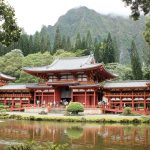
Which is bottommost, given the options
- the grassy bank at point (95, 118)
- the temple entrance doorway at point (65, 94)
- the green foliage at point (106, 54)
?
the grassy bank at point (95, 118)

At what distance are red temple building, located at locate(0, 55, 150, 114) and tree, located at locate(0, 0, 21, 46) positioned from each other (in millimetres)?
31556

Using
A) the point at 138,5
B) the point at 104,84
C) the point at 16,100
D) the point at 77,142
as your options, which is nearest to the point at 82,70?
the point at 104,84

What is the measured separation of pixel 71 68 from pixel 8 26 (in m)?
38.1

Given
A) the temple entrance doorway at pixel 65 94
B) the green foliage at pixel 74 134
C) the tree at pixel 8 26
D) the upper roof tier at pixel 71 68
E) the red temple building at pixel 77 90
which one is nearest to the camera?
the tree at pixel 8 26

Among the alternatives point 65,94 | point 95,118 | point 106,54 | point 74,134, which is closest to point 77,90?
point 65,94

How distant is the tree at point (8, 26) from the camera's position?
13.7m

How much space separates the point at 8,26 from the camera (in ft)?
45.5

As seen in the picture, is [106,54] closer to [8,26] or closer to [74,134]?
[74,134]

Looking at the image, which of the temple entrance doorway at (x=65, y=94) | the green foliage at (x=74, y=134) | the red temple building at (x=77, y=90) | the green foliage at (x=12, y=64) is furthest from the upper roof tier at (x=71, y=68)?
the green foliage at (x=12, y=64)

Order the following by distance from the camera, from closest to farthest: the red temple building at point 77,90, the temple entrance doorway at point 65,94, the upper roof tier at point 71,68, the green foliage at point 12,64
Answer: the red temple building at point 77,90
the upper roof tier at point 71,68
the temple entrance doorway at point 65,94
the green foliage at point 12,64

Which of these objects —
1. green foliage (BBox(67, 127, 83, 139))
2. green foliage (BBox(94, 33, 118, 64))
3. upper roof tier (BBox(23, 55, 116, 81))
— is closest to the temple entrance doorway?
upper roof tier (BBox(23, 55, 116, 81))

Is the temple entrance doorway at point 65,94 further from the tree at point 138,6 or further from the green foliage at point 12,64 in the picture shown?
the tree at point 138,6

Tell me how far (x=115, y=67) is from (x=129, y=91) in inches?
1677

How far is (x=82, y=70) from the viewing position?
5012 cm
